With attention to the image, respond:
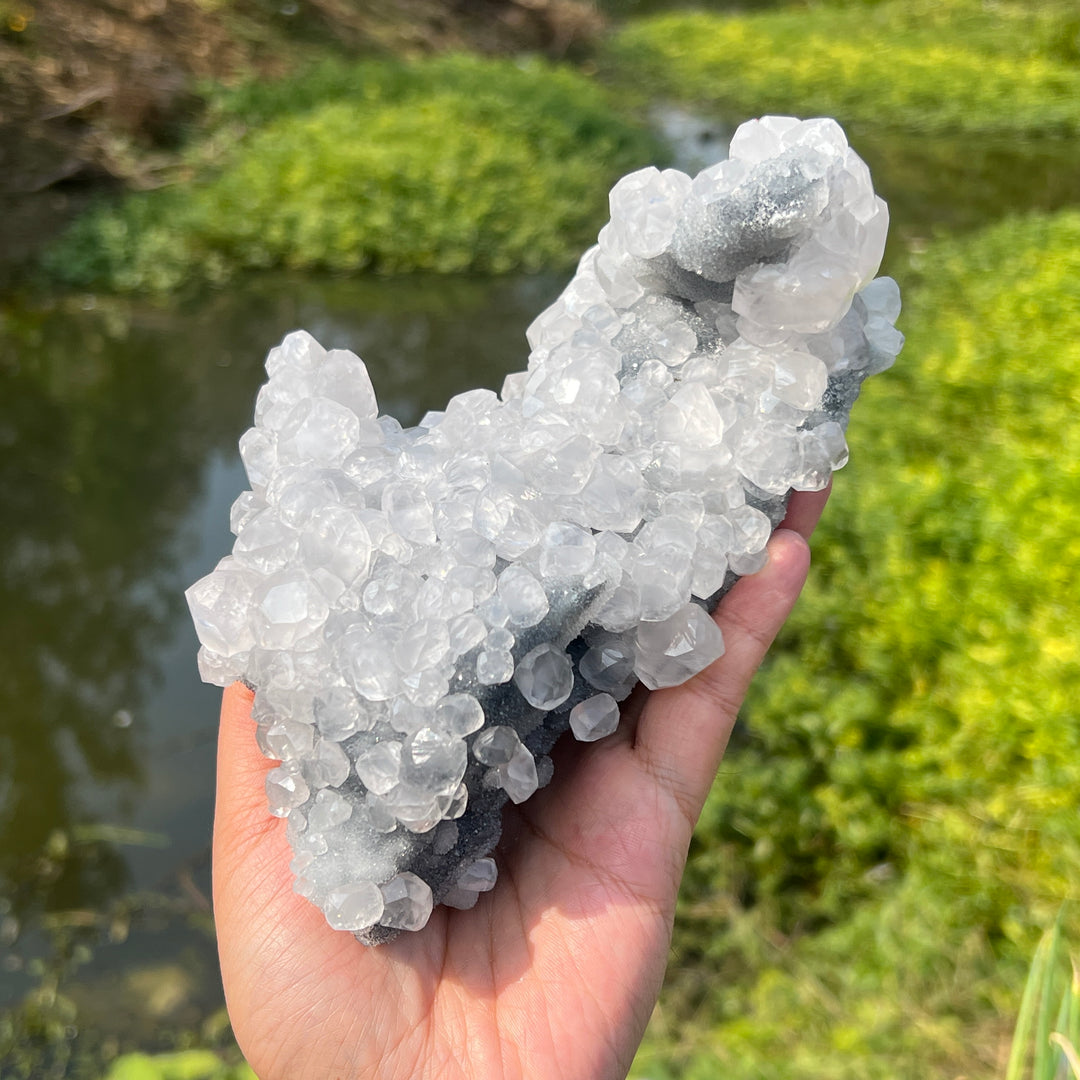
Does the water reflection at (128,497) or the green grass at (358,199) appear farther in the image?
the green grass at (358,199)

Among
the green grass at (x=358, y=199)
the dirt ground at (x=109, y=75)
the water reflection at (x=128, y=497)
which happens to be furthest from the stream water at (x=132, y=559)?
the dirt ground at (x=109, y=75)

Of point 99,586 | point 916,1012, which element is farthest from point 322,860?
point 99,586

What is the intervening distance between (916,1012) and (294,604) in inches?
55.0

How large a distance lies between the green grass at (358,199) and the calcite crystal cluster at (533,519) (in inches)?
146

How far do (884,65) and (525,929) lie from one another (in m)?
10.1

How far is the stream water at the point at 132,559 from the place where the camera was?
2.35 meters

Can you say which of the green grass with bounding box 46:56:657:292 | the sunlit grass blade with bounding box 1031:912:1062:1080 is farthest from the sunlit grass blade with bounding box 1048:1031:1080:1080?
the green grass with bounding box 46:56:657:292

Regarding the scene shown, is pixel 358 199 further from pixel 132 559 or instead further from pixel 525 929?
pixel 525 929

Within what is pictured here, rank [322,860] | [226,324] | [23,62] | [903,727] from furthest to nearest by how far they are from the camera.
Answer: [23,62]
[226,324]
[903,727]
[322,860]

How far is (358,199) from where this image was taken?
500 centimetres

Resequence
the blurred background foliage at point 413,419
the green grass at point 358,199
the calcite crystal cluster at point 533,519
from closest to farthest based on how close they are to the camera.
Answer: the calcite crystal cluster at point 533,519 → the blurred background foliage at point 413,419 → the green grass at point 358,199

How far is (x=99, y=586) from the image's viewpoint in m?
3.19

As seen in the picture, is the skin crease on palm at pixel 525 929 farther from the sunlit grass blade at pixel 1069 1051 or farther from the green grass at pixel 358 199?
the green grass at pixel 358 199

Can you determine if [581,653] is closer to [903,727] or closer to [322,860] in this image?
[322,860]
